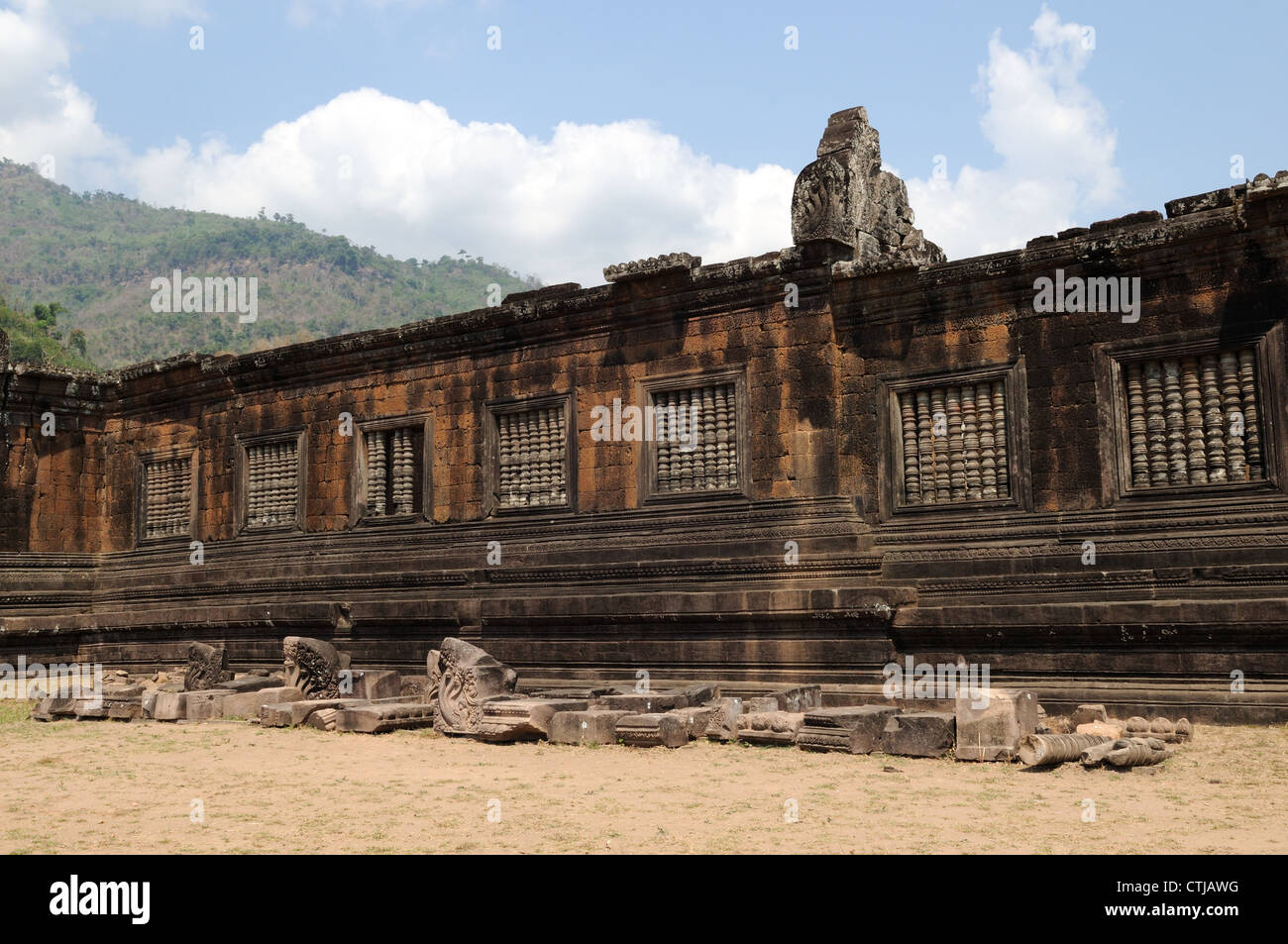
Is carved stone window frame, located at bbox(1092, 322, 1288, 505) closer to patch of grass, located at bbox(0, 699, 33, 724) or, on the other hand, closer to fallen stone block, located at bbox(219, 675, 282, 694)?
fallen stone block, located at bbox(219, 675, 282, 694)

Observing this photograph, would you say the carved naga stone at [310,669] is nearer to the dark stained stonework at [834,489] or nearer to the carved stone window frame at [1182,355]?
the dark stained stonework at [834,489]

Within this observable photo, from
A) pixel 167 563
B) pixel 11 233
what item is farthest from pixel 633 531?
pixel 11 233

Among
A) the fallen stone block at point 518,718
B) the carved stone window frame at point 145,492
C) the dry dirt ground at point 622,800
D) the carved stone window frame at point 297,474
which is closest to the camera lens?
the dry dirt ground at point 622,800

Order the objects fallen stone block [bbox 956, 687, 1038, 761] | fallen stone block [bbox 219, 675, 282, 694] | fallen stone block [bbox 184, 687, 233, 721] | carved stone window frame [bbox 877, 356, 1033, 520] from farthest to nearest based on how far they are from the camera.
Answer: fallen stone block [bbox 219, 675, 282, 694], fallen stone block [bbox 184, 687, 233, 721], carved stone window frame [bbox 877, 356, 1033, 520], fallen stone block [bbox 956, 687, 1038, 761]

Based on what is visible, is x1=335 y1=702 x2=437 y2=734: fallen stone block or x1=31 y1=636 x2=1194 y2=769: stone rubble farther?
x1=335 y1=702 x2=437 y2=734: fallen stone block

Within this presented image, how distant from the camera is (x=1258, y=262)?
38.7ft

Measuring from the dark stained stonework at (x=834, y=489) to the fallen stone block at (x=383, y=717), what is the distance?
0.09m

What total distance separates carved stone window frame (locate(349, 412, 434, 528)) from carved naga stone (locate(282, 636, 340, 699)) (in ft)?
9.67

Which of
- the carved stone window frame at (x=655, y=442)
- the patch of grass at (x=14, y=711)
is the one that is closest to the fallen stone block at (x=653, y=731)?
the carved stone window frame at (x=655, y=442)

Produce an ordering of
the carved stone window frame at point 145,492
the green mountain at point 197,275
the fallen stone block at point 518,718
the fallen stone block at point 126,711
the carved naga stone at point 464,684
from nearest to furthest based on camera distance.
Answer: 1. the fallen stone block at point 518,718
2. the carved naga stone at point 464,684
3. the fallen stone block at point 126,711
4. the carved stone window frame at point 145,492
5. the green mountain at point 197,275

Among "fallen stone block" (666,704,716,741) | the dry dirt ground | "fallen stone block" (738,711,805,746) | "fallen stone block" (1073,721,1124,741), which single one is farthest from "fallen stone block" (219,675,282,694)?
"fallen stone block" (1073,721,1124,741)

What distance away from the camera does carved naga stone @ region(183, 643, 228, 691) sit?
16.8 m

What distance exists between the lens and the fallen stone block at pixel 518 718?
11656 millimetres

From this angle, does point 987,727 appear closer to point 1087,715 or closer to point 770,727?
point 1087,715
